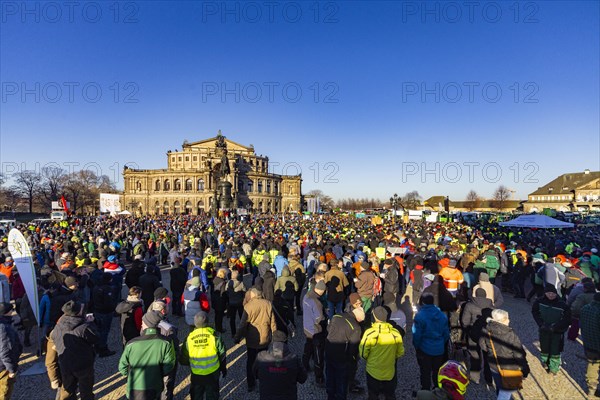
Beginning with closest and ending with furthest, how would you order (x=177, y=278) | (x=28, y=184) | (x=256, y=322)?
(x=256, y=322), (x=177, y=278), (x=28, y=184)

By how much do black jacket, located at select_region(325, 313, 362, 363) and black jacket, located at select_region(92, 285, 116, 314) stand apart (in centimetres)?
479

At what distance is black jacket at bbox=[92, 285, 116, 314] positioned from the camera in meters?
6.53

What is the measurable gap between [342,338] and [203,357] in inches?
74.9

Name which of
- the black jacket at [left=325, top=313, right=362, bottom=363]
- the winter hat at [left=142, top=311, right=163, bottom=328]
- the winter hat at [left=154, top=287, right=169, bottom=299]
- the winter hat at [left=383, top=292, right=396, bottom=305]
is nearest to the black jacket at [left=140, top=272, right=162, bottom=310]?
the winter hat at [left=154, top=287, right=169, bottom=299]

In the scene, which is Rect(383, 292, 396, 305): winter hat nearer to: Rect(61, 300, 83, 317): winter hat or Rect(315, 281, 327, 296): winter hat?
Rect(315, 281, 327, 296): winter hat

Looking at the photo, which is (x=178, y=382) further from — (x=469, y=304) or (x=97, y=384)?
(x=469, y=304)

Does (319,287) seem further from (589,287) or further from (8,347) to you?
(589,287)

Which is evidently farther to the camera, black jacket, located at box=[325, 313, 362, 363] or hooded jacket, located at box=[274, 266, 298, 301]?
hooded jacket, located at box=[274, 266, 298, 301]

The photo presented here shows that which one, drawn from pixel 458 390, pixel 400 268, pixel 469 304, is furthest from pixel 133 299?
pixel 400 268

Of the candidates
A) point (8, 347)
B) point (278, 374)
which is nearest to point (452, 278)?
point (278, 374)

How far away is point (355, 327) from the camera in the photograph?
4582mm

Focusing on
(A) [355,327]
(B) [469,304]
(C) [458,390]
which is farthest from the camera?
(B) [469,304]

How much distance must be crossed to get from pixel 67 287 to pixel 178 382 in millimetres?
2922

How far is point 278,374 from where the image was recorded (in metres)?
3.62
